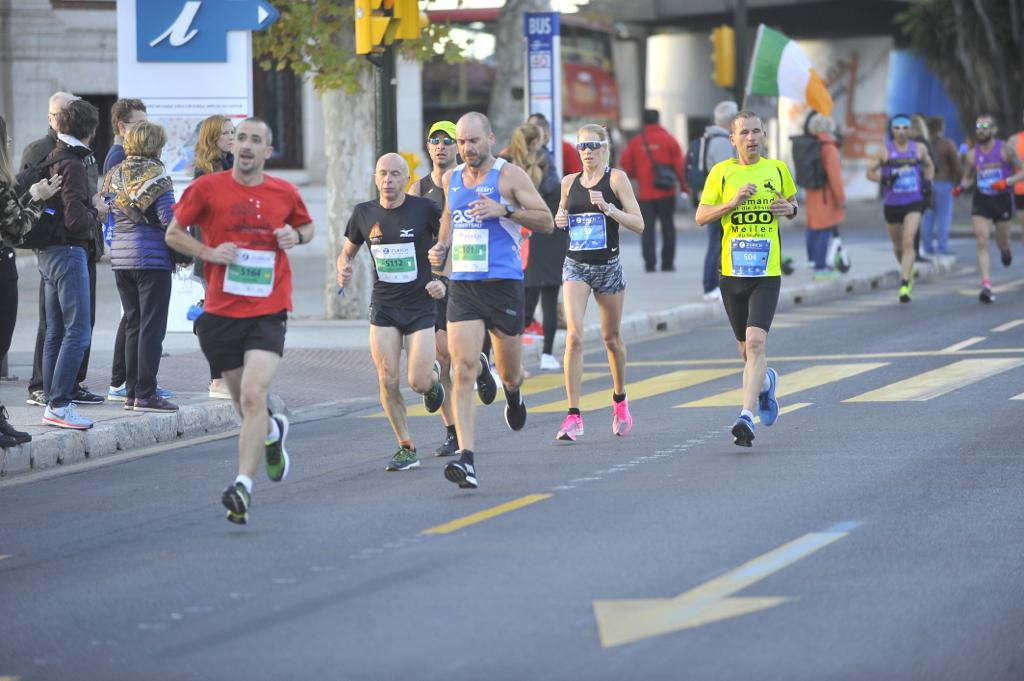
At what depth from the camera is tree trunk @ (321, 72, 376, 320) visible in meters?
18.9

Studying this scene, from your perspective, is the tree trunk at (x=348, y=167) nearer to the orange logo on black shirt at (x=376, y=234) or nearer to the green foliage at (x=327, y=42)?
the green foliage at (x=327, y=42)

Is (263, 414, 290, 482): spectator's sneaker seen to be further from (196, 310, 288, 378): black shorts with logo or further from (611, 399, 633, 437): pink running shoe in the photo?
(611, 399, 633, 437): pink running shoe

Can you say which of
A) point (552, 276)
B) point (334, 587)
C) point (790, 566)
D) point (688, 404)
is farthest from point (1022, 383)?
point (334, 587)

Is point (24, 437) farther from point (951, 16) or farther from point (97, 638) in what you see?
point (951, 16)

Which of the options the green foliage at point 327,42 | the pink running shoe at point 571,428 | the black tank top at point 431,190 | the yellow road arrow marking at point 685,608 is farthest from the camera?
the green foliage at point 327,42

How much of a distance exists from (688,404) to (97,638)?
22.9 feet

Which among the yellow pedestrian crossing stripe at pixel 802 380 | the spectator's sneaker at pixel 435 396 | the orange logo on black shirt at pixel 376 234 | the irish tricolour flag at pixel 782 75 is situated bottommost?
the yellow pedestrian crossing stripe at pixel 802 380

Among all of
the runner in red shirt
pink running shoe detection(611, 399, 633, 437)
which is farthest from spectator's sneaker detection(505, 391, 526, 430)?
the runner in red shirt

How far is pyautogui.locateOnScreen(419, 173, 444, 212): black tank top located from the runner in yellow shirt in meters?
1.59

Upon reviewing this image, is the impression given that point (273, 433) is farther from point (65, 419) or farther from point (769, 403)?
point (769, 403)

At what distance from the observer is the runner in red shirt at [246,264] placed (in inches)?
347

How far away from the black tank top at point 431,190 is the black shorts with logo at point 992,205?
32.5 feet

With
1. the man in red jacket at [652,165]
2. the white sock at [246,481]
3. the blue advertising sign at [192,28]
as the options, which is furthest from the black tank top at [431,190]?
the man in red jacket at [652,165]

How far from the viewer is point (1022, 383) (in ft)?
44.2
